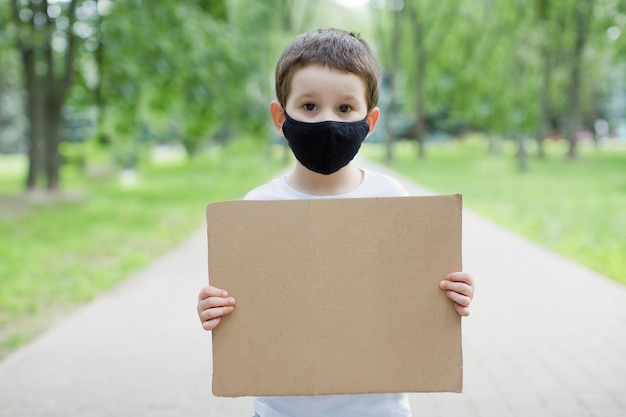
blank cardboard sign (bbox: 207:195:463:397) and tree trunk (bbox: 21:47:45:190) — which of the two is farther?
tree trunk (bbox: 21:47:45:190)

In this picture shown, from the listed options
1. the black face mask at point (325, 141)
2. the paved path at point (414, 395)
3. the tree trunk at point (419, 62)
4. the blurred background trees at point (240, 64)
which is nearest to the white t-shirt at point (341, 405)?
the black face mask at point (325, 141)

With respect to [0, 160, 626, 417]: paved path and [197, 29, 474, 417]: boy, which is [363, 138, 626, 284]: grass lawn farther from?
[197, 29, 474, 417]: boy

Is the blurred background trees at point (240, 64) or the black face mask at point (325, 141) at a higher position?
the blurred background trees at point (240, 64)

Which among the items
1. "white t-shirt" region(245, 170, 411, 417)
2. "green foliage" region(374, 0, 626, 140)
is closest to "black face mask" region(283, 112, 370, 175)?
"white t-shirt" region(245, 170, 411, 417)

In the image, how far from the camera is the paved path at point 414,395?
4570mm

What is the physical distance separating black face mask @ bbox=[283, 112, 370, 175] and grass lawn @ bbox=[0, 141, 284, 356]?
455cm

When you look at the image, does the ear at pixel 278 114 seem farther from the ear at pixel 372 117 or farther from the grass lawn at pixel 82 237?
the grass lawn at pixel 82 237

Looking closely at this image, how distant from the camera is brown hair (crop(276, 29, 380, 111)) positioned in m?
2.05

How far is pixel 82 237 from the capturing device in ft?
41.7

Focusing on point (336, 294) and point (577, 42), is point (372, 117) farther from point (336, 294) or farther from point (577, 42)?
point (577, 42)

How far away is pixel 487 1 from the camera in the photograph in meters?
37.7

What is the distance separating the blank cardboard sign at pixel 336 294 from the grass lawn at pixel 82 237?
452 cm

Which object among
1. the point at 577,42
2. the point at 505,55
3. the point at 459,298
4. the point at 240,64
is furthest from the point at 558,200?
the point at 505,55

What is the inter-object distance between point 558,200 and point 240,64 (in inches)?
337
